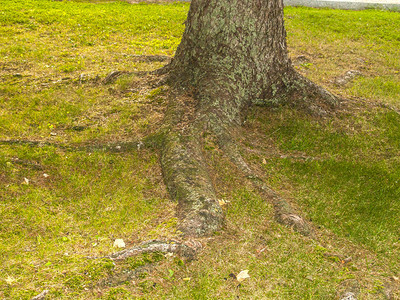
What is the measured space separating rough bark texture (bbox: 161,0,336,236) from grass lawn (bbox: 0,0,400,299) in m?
0.29

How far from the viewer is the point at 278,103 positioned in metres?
6.55

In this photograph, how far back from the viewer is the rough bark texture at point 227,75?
18.3ft

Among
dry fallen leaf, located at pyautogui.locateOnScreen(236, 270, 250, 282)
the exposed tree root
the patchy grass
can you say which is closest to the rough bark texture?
the exposed tree root

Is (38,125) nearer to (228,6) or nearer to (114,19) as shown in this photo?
(228,6)

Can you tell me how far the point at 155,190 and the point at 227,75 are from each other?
242 centimetres

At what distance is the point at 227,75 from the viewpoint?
20.0 feet

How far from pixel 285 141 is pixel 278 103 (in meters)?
0.81

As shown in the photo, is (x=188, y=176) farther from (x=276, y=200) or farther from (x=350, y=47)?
(x=350, y=47)

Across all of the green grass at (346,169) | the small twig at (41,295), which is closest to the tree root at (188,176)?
the green grass at (346,169)

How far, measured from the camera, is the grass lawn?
11.6 ft

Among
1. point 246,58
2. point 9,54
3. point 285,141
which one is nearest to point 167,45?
point 9,54

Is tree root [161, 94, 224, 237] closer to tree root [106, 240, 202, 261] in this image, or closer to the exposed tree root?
tree root [106, 240, 202, 261]

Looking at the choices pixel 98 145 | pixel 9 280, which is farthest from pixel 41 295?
pixel 98 145

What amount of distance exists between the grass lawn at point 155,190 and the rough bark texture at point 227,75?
292mm
